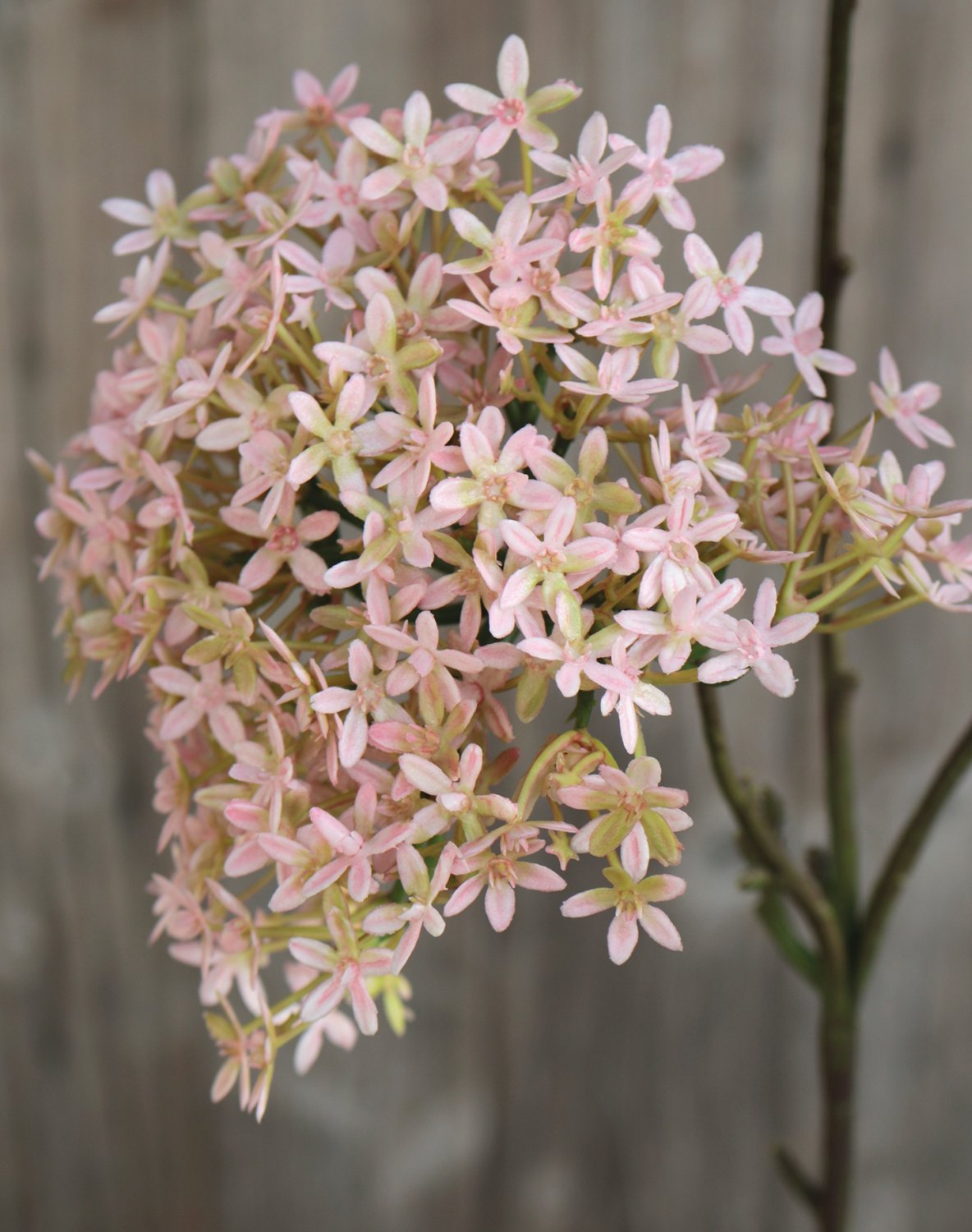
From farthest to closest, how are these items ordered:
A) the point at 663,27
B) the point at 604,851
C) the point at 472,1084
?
the point at 472,1084 < the point at 663,27 < the point at 604,851

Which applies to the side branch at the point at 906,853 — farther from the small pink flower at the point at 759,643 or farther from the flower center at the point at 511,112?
the flower center at the point at 511,112

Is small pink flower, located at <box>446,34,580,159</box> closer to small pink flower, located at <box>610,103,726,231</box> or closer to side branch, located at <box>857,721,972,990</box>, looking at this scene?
small pink flower, located at <box>610,103,726,231</box>

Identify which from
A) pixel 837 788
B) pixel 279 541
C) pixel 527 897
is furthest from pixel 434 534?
pixel 527 897

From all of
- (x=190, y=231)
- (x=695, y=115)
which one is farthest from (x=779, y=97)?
(x=190, y=231)

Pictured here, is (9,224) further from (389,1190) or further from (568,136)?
(389,1190)

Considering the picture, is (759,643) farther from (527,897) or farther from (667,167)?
(527,897)
